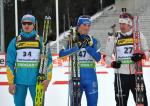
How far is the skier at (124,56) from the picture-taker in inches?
233

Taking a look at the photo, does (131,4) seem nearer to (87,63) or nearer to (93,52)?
(87,63)

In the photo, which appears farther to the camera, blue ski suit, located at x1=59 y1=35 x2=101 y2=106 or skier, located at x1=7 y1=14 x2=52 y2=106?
blue ski suit, located at x1=59 y1=35 x2=101 y2=106

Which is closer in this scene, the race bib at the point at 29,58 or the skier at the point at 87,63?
the race bib at the point at 29,58

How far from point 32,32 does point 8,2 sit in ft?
43.8

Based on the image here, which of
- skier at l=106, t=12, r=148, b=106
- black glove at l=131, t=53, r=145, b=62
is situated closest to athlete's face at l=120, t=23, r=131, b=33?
skier at l=106, t=12, r=148, b=106

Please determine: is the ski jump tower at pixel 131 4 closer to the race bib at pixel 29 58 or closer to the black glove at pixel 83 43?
→ the black glove at pixel 83 43

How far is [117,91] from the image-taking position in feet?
19.7

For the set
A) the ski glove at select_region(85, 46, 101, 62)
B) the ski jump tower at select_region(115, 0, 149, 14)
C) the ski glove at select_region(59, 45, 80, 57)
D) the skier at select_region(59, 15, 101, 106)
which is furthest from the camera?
the ski jump tower at select_region(115, 0, 149, 14)

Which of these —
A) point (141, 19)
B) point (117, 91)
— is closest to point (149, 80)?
point (117, 91)

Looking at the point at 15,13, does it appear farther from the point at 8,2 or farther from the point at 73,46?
the point at 73,46

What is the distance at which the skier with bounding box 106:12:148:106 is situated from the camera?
233 inches

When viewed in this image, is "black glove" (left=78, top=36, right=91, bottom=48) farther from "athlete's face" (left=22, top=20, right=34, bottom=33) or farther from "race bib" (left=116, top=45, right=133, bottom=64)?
"athlete's face" (left=22, top=20, right=34, bottom=33)

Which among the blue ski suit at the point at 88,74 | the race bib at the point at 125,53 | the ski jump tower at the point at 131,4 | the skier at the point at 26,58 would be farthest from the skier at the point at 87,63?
the ski jump tower at the point at 131,4

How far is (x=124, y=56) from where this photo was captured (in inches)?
234
